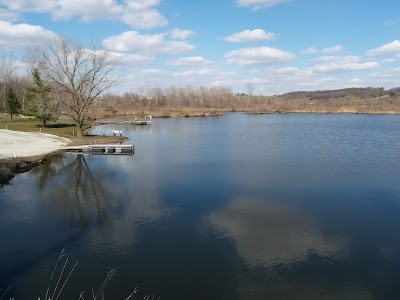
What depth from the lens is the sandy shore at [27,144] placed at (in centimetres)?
3371

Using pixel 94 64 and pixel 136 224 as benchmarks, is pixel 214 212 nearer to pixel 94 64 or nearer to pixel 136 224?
pixel 136 224

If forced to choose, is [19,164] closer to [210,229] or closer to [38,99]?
[210,229]

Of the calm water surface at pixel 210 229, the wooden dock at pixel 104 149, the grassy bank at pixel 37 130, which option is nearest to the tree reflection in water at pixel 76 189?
the calm water surface at pixel 210 229

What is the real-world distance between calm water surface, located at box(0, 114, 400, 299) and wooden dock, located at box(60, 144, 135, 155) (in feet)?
22.7

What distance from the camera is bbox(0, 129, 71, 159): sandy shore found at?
111ft

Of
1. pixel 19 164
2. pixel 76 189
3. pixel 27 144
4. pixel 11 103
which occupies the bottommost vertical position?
pixel 76 189

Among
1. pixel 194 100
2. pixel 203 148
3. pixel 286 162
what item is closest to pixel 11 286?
pixel 286 162

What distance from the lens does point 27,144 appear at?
3909cm

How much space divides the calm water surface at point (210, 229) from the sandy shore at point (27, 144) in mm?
5429

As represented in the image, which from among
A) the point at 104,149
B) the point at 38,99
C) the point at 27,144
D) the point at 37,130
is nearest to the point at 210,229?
the point at 104,149

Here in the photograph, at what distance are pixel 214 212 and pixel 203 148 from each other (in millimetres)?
Answer: 21783

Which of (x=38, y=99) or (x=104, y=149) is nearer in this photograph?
(x=104, y=149)

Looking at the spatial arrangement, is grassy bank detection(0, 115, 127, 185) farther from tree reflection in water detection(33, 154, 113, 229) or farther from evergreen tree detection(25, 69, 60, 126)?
evergreen tree detection(25, 69, 60, 126)

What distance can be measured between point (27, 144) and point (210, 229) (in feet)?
97.7
